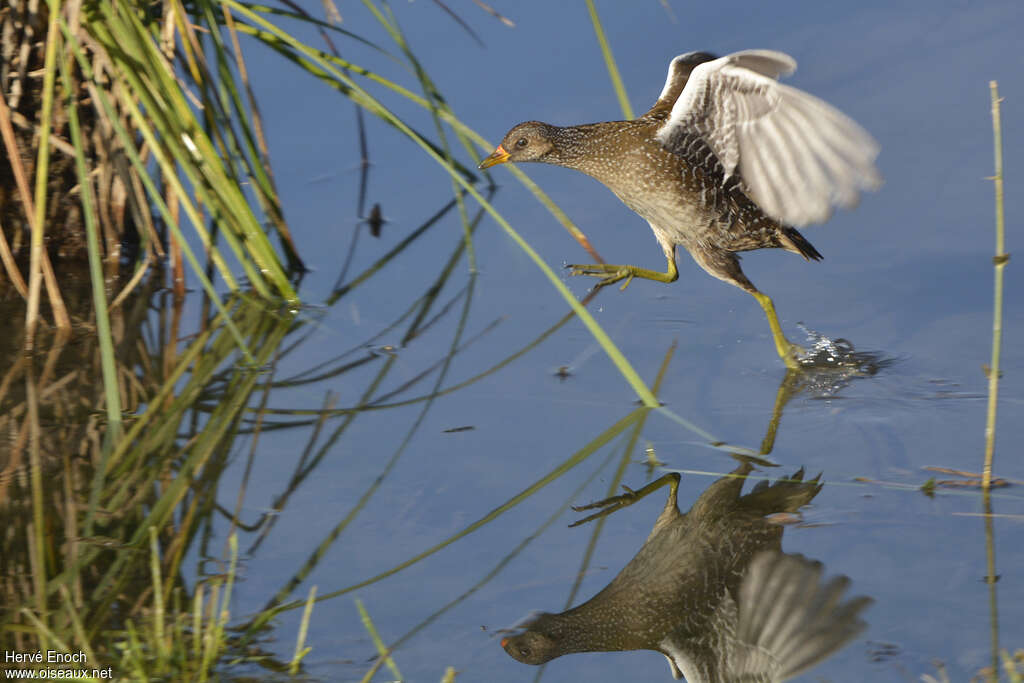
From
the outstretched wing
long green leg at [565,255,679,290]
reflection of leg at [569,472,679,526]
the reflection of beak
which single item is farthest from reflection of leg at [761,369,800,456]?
the reflection of beak

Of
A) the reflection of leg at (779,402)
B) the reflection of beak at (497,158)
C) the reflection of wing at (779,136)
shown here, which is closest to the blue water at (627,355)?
the reflection of leg at (779,402)

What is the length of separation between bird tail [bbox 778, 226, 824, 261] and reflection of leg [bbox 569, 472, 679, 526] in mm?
1100

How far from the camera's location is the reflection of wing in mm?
2945

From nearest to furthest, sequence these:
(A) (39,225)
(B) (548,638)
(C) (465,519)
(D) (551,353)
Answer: (B) (548,638)
(C) (465,519)
(A) (39,225)
(D) (551,353)

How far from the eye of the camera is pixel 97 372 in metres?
3.25

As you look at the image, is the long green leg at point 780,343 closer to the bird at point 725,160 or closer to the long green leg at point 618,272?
the bird at point 725,160

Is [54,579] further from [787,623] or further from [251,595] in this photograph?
[787,623]

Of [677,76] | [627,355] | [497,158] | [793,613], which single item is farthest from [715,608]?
[497,158]

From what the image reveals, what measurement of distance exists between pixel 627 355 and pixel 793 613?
1.24m

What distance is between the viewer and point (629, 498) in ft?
8.95

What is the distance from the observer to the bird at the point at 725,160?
300cm

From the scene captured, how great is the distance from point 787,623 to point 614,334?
146 centimetres

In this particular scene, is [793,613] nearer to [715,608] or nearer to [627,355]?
[715,608]

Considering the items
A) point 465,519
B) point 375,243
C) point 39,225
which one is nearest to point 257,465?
point 465,519
